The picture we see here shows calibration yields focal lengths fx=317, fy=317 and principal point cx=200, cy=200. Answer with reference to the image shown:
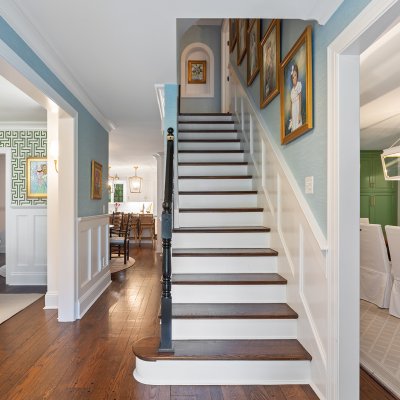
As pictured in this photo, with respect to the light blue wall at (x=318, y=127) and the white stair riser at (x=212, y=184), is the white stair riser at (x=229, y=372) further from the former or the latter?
the white stair riser at (x=212, y=184)

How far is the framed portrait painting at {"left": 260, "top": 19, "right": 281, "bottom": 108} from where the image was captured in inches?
105

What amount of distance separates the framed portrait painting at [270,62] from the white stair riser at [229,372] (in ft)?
6.88

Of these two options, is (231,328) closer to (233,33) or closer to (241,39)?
(241,39)

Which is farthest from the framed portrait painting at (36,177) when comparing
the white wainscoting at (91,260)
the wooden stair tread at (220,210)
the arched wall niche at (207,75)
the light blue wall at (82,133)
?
the arched wall niche at (207,75)

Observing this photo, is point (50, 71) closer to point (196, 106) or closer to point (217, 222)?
point (217, 222)

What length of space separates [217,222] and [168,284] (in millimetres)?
1314

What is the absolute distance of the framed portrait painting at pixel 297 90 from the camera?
6.57 ft

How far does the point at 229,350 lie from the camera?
6.83 feet

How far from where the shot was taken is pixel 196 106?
6.43 metres

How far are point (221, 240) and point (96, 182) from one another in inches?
79.7

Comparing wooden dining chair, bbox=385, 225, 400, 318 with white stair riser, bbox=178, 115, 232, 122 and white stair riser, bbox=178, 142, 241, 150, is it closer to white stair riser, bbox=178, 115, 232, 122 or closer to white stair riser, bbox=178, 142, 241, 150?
white stair riser, bbox=178, 142, 241, 150

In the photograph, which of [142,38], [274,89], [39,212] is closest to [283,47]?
[274,89]

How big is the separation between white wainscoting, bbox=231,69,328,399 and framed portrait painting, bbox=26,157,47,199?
3043mm

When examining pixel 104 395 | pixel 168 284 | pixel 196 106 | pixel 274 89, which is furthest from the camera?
pixel 196 106
